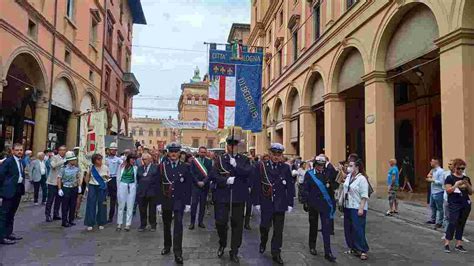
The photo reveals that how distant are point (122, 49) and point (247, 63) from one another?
26.6 metres

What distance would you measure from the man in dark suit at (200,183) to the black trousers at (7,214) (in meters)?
3.66

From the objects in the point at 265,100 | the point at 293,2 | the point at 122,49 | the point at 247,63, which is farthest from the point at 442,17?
the point at 122,49

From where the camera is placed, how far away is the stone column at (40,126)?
691 inches

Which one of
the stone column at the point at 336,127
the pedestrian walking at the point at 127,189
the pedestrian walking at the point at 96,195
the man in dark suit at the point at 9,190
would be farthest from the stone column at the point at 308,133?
the man in dark suit at the point at 9,190

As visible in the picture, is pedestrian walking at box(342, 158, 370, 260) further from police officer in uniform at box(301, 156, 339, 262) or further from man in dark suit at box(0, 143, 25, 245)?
man in dark suit at box(0, 143, 25, 245)

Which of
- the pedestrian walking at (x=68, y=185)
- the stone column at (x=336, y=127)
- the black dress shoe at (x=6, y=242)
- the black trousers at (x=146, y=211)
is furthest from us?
the stone column at (x=336, y=127)

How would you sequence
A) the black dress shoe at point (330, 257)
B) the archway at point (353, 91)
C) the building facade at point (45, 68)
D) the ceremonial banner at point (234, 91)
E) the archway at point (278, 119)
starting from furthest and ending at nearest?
the archway at point (278, 119) → the archway at point (353, 91) → the building facade at point (45, 68) → the ceremonial banner at point (234, 91) → the black dress shoe at point (330, 257)

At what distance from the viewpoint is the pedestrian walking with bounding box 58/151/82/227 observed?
9172 mm

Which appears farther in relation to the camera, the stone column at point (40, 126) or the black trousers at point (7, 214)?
the stone column at point (40, 126)

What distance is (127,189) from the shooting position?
8.95 m

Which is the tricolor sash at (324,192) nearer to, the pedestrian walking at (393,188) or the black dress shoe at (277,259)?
the black dress shoe at (277,259)

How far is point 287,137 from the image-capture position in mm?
27484

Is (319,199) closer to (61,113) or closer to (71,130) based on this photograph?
(61,113)

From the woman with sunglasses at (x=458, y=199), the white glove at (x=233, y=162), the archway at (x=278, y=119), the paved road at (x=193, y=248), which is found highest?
the archway at (x=278, y=119)
